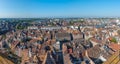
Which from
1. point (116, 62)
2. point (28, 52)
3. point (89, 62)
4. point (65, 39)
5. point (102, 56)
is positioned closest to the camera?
point (116, 62)

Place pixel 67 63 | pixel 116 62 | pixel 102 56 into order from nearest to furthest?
pixel 116 62, pixel 67 63, pixel 102 56

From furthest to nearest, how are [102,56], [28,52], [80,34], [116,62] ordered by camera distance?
[80,34], [28,52], [102,56], [116,62]

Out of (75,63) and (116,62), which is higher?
(116,62)

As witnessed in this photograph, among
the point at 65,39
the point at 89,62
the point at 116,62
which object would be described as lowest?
the point at 65,39

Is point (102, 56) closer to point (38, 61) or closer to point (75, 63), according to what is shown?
point (75, 63)

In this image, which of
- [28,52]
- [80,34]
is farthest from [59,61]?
[80,34]

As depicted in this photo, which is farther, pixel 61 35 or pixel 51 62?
pixel 61 35

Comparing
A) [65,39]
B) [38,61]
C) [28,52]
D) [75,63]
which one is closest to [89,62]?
[75,63]

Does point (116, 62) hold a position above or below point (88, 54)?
above

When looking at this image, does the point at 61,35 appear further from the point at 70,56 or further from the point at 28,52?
the point at 70,56
